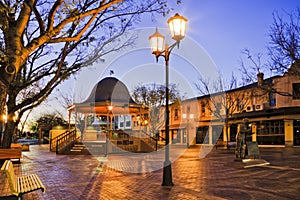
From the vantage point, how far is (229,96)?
108ft

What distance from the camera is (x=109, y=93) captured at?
21.9 m

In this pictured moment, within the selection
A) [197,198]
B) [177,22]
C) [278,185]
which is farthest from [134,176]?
[177,22]

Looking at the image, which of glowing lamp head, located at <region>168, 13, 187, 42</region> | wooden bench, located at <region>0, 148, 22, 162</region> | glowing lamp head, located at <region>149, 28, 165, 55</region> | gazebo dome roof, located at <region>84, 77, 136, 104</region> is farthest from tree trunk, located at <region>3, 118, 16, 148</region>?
gazebo dome roof, located at <region>84, 77, 136, 104</region>

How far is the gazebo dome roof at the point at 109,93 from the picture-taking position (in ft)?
70.8

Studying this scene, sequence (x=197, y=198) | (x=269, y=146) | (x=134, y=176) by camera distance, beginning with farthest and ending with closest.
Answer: (x=269, y=146)
(x=134, y=176)
(x=197, y=198)

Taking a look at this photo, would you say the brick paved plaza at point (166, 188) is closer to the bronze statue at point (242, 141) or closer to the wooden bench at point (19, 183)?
the wooden bench at point (19, 183)

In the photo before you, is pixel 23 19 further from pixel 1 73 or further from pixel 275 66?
pixel 275 66

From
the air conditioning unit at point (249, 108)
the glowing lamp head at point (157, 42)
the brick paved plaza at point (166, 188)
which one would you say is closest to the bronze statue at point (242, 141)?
the brick paved plaza at point (166, 188)

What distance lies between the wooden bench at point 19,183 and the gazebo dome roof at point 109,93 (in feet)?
50.7

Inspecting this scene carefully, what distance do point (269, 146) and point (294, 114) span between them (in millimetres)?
4503

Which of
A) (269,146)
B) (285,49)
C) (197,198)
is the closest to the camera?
(197,198)

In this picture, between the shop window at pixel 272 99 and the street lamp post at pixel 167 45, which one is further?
the shop window at pixel 272 99

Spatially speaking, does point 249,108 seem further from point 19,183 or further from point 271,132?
point 19,183

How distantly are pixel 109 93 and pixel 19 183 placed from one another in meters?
16.4
